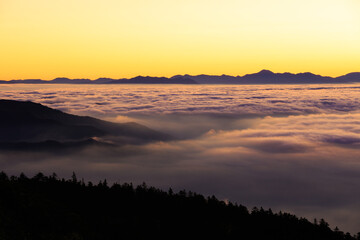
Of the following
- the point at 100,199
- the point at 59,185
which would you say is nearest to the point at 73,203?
the point at 100,199

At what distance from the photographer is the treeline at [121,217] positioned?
6594 cm

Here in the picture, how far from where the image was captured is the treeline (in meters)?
65.9

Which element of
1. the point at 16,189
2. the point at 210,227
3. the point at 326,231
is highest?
the point at 16,189

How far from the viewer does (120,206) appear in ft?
305

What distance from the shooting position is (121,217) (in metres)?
82.9

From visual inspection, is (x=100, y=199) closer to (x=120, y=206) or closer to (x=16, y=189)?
(x=120, y=206)

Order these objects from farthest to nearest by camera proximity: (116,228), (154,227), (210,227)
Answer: (210,227), (154,227), (116,228)

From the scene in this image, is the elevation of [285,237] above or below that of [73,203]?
below

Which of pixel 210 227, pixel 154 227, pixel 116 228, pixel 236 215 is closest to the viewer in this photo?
pixel 116 228

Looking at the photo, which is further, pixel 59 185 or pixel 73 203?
pixel 59 185

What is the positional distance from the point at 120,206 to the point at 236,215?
3006cm

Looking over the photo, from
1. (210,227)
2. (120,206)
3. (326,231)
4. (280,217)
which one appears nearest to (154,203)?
(120,206)

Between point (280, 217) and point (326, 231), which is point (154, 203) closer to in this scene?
point (280, 217)

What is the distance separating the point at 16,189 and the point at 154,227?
99.2 feet
